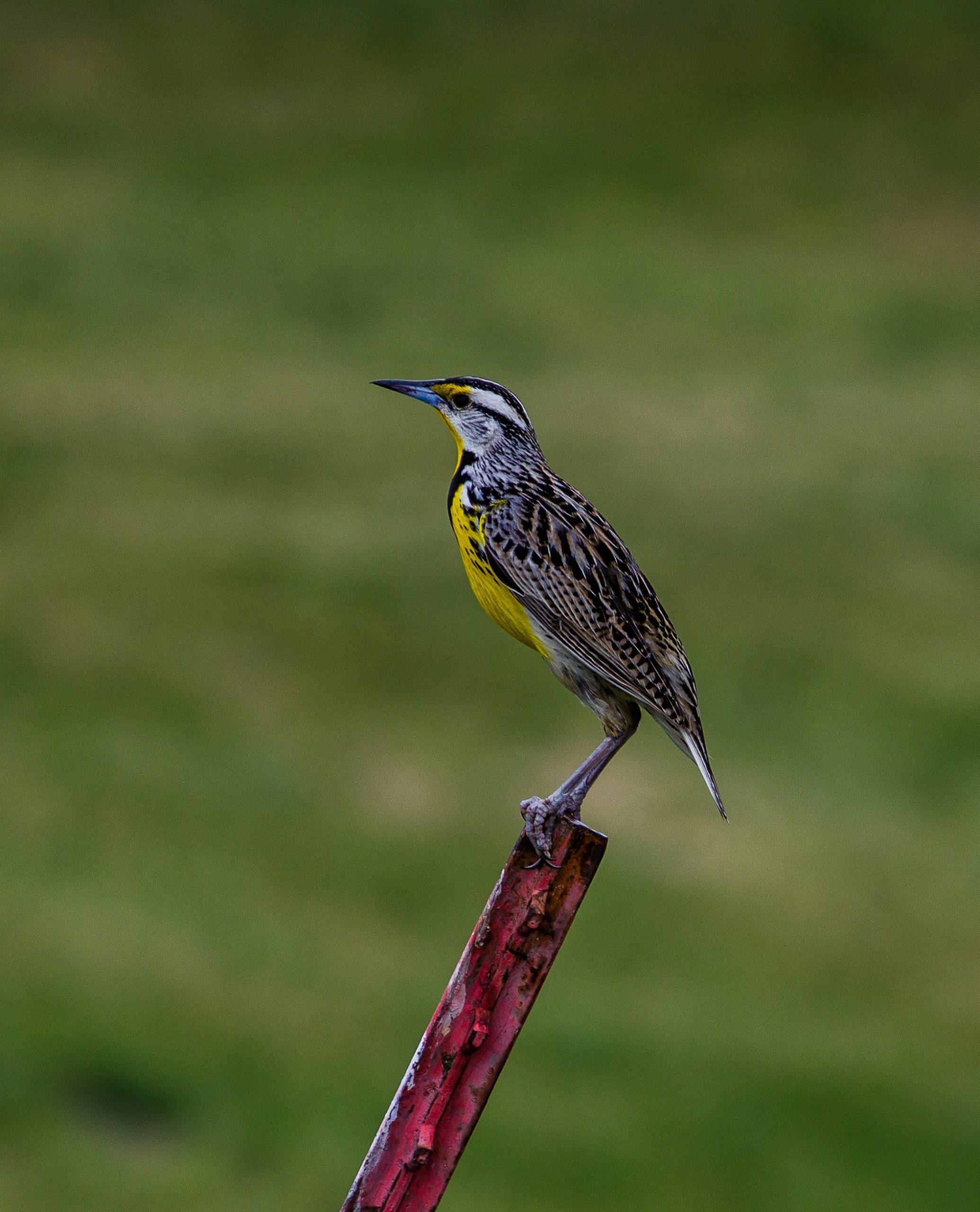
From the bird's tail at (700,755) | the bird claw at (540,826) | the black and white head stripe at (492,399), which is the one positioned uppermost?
the black and white head stripe at (492,399)

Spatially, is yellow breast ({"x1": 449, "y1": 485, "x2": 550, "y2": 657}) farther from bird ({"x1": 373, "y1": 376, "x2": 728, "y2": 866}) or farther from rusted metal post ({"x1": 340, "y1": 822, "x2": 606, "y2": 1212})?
rusted metal post ({"x1": 340, "y1": 822, "x2": 606, "y2": 1212})

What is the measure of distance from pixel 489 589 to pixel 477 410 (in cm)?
44

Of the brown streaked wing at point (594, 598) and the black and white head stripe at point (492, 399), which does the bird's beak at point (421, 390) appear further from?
the brown streaked wing at point (594, 598)

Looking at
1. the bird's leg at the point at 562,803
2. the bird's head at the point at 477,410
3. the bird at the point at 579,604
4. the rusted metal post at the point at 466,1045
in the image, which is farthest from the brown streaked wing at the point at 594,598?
the rusted metal post at the point at 466,1045

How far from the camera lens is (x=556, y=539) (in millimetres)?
3225

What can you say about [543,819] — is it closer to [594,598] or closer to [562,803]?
[562,803]

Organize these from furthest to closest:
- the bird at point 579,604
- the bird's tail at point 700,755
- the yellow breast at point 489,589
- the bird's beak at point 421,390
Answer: the bird's beak at point 421,390
the yellow breast at point 489,589
the bird at point 579,604
the bird's tail at point 700,755

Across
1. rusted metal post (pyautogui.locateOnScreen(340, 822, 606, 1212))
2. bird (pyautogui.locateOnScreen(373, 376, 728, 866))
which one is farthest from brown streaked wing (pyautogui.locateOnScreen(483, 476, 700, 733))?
rusted metal post (pyautogui.locateOnScreen(340, 822, 606, 1212))

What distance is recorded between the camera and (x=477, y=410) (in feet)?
11.5

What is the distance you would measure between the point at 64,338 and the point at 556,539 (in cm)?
1213

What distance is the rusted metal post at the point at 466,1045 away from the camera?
2670 millimetres

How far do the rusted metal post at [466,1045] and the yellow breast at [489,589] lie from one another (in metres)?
0.60

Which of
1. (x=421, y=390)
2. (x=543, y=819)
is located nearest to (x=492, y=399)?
(x=421, y=390)

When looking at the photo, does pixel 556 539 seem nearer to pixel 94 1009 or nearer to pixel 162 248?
pixel 94 1009
